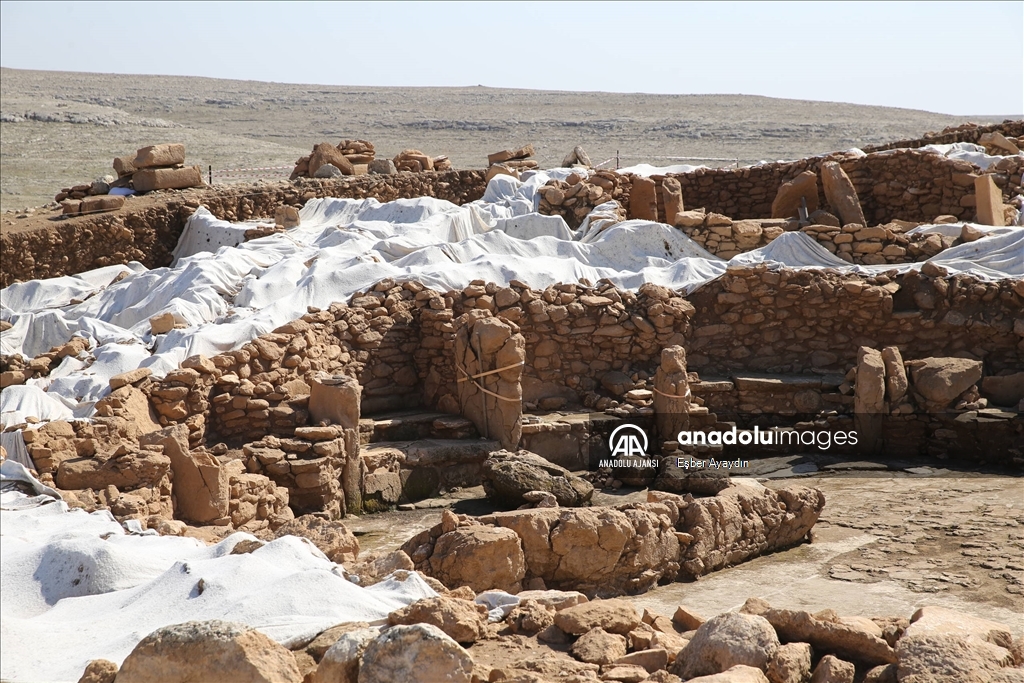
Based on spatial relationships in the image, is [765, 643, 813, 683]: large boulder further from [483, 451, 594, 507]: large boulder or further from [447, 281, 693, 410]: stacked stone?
[447, 281, 693, 410]: stacked stone

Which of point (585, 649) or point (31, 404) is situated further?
Answer: point (31, 404)

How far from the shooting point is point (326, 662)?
4227mm

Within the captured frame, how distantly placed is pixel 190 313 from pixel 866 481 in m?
6.68

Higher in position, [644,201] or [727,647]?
[644,201]

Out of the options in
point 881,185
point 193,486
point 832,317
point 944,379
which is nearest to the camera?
point 193,486

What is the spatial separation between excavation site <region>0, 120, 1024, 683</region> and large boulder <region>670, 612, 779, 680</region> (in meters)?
0.02

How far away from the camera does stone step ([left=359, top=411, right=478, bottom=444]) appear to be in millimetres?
10688

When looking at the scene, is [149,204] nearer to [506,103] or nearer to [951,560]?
[951,560]

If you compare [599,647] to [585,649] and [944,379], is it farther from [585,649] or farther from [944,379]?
[944,379]

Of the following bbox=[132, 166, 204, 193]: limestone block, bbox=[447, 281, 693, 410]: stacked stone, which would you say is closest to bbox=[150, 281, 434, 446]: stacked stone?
bbox=[447, 281, 693, 410]: stacked stone

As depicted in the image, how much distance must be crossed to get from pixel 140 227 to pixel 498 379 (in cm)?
725

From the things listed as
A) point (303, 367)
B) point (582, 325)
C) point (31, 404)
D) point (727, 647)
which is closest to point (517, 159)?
point (582, 325)

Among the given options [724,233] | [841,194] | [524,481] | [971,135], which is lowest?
[524,481]

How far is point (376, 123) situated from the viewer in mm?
51344
